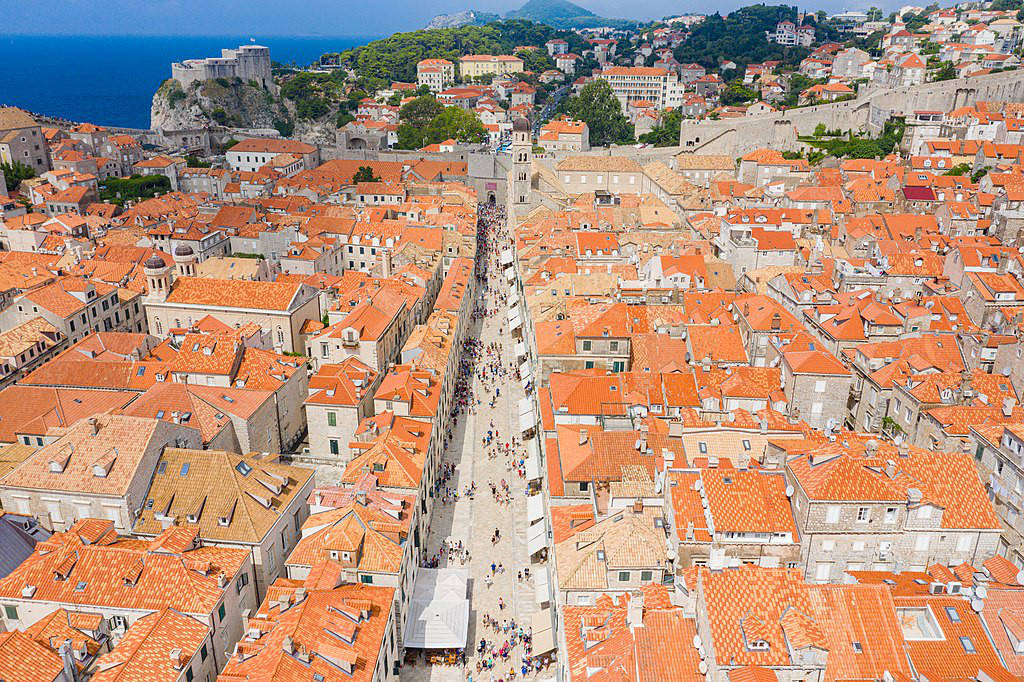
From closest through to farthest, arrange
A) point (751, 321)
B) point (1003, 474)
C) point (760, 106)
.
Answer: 1. point (1003, 474)
2. point (751, 321)
3. point (760, 106)

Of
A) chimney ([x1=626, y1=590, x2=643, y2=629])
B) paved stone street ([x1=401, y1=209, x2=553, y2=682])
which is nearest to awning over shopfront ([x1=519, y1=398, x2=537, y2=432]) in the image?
paved stone street ([x1=401, y1=209, x2=553, y2=682])

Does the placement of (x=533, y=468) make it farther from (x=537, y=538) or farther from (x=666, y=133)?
(x=666, y=133)

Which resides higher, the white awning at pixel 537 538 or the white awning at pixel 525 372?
the white awning at pixel 525 372

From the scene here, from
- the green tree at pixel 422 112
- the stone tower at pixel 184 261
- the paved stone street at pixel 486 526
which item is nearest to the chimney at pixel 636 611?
the paved stone street at pixel 486 526

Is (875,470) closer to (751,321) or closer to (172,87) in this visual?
(751,321)

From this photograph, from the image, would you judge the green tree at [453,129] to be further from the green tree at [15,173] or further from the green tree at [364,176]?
the green tree at [15,173]

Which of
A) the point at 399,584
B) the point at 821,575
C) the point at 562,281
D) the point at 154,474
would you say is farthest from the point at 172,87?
the point at 821,575
